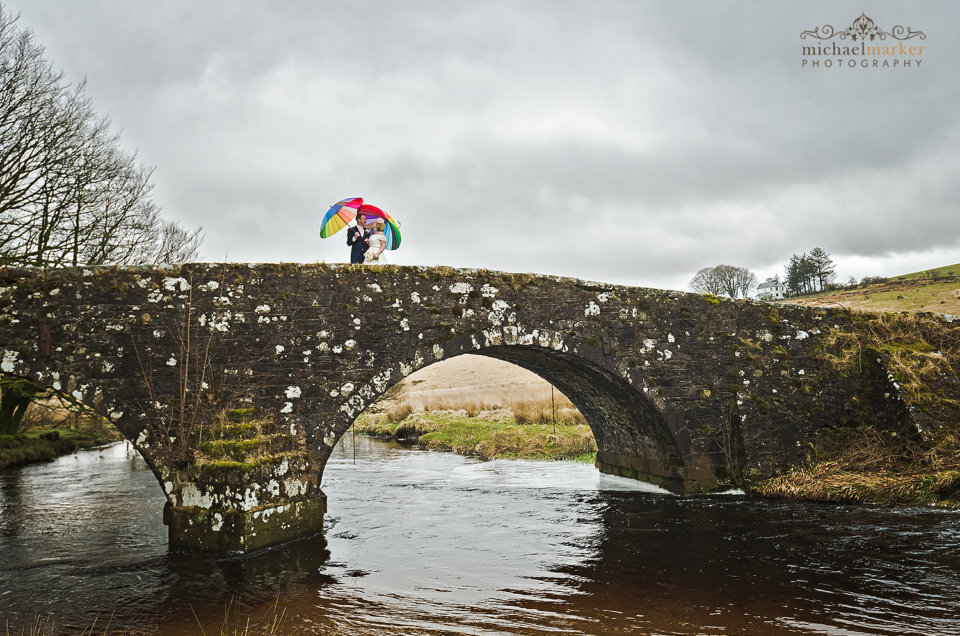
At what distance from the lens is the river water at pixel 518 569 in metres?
5.41

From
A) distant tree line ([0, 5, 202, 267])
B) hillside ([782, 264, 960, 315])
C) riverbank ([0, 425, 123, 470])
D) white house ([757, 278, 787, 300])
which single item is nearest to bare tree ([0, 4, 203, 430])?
distant tree line ([0, 5, 202, 267])

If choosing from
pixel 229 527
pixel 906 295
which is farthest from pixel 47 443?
pixel 906 295

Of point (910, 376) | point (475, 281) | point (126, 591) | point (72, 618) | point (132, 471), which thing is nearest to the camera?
point (72, 618)

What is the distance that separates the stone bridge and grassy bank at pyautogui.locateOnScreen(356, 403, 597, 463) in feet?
20.5

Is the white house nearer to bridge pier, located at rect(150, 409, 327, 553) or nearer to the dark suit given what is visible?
the dark suit

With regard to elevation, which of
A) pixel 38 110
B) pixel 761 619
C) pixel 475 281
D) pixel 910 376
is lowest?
pixel 761 619

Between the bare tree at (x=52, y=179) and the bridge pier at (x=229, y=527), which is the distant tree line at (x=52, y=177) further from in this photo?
the bridge pier at (x=229, y=527)

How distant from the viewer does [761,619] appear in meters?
5.32

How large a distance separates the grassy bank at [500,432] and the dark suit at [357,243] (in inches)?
372

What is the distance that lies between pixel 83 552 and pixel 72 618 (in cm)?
270

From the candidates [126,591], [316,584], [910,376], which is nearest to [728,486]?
[910,376]

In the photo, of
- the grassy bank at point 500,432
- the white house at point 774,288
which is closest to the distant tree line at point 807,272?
the white house at point 774,288

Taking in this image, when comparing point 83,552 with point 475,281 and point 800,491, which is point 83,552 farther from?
point 800,491

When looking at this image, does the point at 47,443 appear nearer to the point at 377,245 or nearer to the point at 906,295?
the point at 377,245
